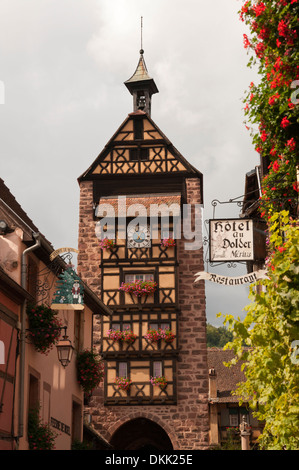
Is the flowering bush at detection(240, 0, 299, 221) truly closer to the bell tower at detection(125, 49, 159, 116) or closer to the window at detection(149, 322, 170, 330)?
the window at detection(149, 322, 170, 330)

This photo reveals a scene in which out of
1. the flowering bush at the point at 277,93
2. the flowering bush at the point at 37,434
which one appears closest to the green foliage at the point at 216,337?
the flowering bush at the point at 37,434

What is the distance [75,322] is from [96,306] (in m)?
1.80

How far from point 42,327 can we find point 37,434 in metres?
2.09

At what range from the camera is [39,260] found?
59.8 ft

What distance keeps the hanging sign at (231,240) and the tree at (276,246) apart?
65 centimetres

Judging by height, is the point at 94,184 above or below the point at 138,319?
above

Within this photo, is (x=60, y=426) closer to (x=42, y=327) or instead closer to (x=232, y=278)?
(x=42, y=327)

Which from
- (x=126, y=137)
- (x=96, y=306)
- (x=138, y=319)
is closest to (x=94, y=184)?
(x=126, y=137)

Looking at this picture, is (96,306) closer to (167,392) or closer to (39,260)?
(39,260)

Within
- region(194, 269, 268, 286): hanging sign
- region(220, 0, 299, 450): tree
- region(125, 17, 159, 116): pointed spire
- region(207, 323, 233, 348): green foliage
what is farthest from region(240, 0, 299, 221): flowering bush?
region(207, 323, 233, 348): green foliage

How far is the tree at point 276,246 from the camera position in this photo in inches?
404
